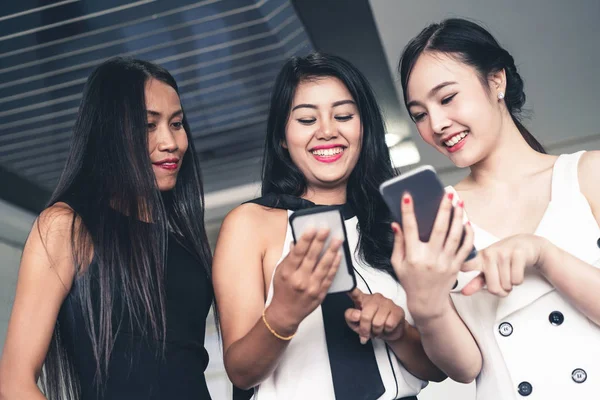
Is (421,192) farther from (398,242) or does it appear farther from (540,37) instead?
(540,37)

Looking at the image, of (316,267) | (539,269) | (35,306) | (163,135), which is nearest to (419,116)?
(539,269)

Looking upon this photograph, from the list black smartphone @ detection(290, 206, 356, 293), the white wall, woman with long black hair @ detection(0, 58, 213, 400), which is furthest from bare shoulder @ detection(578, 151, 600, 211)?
the white wall

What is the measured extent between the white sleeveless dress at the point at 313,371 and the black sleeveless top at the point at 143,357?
0.22m

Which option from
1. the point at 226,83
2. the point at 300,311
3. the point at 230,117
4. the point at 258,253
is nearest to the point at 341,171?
the point at 258,253

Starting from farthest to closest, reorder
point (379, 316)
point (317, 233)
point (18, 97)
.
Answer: point (18, 97), point (379, 316), point (317, 233)

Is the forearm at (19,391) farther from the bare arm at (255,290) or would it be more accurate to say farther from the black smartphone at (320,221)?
the black smartphone at (320,221)

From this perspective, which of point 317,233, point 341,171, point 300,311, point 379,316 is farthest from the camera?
point 341,171

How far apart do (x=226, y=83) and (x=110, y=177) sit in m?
3.21

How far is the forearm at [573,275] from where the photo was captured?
57.6 inches

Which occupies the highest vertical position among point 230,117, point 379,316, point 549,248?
point 549,248

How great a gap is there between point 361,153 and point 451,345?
0.70m

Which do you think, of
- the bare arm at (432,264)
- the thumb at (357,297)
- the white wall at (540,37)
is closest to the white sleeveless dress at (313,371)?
the thumb at (357,297)

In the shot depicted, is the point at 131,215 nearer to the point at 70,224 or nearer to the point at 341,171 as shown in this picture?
the point at 70,224

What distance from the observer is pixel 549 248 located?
1.47m
